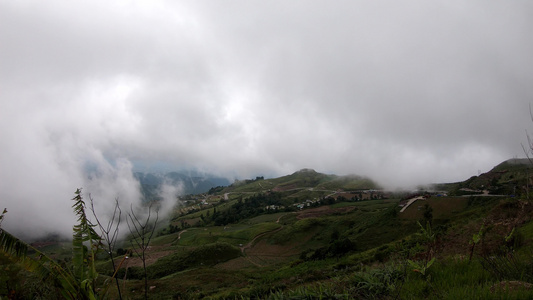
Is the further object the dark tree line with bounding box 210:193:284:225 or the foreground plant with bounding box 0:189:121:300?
the dark tree line with bounding box 210:193:284:225

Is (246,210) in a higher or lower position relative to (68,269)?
lower

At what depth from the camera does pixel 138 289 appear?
37750mm

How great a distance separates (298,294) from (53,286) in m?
5.82

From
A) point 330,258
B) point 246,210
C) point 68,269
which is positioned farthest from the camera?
point 246,210

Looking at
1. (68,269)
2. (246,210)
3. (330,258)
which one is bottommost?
(246,210)

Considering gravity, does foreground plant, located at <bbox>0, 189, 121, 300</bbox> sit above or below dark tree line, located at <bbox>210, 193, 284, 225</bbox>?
above

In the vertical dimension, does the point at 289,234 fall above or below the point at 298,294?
below

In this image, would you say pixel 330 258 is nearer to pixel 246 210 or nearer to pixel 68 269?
pixel 68 269

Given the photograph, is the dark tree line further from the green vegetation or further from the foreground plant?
the foreground plant

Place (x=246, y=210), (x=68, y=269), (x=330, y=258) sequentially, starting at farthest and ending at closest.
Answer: (x=246, y=210), (x=330, y=258), (x=68, y=269)

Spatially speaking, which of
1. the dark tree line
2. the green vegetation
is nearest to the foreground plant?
the green vegetation

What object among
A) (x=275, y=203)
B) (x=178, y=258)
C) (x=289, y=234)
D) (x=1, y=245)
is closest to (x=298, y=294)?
(x=1, y=245)

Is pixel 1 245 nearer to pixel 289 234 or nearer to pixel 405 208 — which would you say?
pixel 405 208

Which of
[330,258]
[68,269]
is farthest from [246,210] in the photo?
[68,269]
